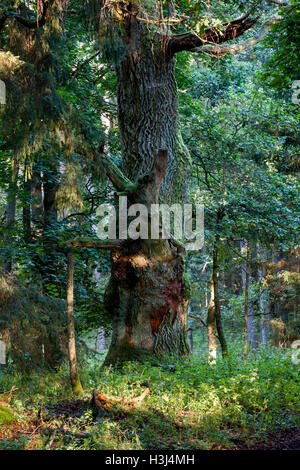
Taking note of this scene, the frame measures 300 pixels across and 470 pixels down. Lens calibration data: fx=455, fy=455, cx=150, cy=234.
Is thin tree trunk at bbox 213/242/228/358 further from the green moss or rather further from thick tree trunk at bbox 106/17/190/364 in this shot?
the green moss

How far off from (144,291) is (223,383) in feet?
9.32

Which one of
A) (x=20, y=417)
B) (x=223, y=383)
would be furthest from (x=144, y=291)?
(x=20, y=417)

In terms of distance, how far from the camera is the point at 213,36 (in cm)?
841

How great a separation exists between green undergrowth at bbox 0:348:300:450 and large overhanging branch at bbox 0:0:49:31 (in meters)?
5.23

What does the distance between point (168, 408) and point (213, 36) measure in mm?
6525

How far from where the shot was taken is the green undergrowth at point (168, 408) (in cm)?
462

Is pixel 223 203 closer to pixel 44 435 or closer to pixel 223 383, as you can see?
pixel 223 383

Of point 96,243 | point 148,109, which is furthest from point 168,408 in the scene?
point 148,109

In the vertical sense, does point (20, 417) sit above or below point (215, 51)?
below

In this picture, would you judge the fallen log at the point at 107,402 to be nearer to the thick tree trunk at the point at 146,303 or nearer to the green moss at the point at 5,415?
the green moss at the point at 5,415

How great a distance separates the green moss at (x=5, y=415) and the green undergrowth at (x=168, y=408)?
12 centimetres

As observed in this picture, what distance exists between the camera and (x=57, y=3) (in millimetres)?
6598

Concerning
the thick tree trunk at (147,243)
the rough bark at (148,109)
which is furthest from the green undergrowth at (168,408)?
the rough bark at (148,109)

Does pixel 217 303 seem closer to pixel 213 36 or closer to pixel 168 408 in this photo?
pixel 168 408
